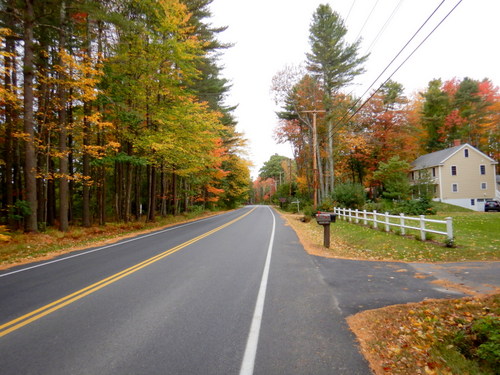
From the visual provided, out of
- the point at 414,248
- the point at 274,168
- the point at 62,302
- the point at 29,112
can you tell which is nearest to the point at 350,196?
the point at 414,248

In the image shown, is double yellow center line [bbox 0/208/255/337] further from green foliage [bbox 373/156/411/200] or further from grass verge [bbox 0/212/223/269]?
green foliage [bbox 373/156/411/200]

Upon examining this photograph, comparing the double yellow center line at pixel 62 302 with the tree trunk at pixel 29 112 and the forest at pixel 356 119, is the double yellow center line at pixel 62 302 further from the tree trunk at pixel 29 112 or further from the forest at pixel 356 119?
the forest at pixel 356 119

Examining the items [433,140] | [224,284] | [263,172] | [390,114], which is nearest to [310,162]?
[390,114]

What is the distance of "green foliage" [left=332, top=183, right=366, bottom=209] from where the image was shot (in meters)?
20.0

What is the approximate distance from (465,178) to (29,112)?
42.0 meters

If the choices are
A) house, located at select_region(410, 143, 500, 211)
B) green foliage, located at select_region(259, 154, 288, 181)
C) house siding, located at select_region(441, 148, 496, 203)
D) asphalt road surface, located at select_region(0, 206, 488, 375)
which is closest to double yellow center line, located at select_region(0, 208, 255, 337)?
asphalt road surface, located at select_region(0, 206, 488, 375)

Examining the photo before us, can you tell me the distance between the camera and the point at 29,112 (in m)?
11.2

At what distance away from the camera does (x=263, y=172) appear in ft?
277

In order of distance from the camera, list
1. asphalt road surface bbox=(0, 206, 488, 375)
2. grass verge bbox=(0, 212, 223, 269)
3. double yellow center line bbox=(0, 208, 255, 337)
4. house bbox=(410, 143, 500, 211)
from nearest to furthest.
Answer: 1. asphalt road surface bbox=(0, 206, 488, 375)
2. double yellow center line bbox=(0, 208, 255, 337)
3. grass verge bbox=(0, 212, 223, 269)
4. house bbox=(410, 143, 500, 211)

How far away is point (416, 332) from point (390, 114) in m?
34.3

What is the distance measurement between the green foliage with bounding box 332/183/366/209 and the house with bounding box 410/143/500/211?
16563 millimetres

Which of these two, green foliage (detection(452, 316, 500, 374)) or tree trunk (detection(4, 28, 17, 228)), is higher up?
tree trunk (detection(4, 28, 17, 228))

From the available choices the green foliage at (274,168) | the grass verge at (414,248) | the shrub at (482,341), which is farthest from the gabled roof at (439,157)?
the green foliage at (274,168)

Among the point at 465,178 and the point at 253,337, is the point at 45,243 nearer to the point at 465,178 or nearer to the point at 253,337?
the point at 253,337
